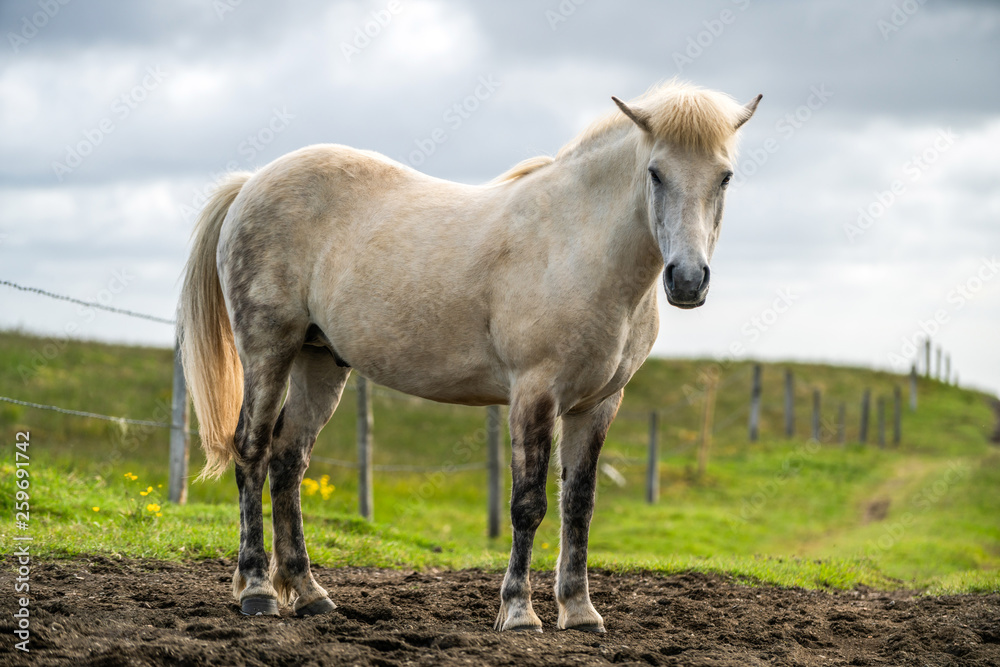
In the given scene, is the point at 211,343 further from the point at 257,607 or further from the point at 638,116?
the point at 638,116

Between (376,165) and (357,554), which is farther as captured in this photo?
(357,554)

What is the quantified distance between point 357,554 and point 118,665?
3525 millimetres

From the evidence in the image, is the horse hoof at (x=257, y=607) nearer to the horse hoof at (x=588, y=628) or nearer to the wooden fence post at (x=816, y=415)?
the horse hoof at (x=588, y=628)

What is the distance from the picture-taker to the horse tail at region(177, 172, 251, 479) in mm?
4980

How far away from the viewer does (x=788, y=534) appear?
12.1 metres

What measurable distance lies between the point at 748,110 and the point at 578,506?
6.75 feet

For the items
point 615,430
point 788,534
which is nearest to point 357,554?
point 788,534

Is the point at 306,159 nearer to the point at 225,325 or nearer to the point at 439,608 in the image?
the point at 225,325

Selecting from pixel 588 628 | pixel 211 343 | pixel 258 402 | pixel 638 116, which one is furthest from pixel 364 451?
pixel 638 116

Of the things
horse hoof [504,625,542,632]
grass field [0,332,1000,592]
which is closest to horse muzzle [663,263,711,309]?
horse hoof [504,625,542,632]

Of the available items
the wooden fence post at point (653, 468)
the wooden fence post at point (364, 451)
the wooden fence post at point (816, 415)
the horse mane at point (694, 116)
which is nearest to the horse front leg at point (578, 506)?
the horse mane at point (694, 116)

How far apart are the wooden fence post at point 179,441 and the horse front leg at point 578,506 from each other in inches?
185

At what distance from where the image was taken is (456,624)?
4.20 meters

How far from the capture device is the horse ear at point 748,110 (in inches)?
150
